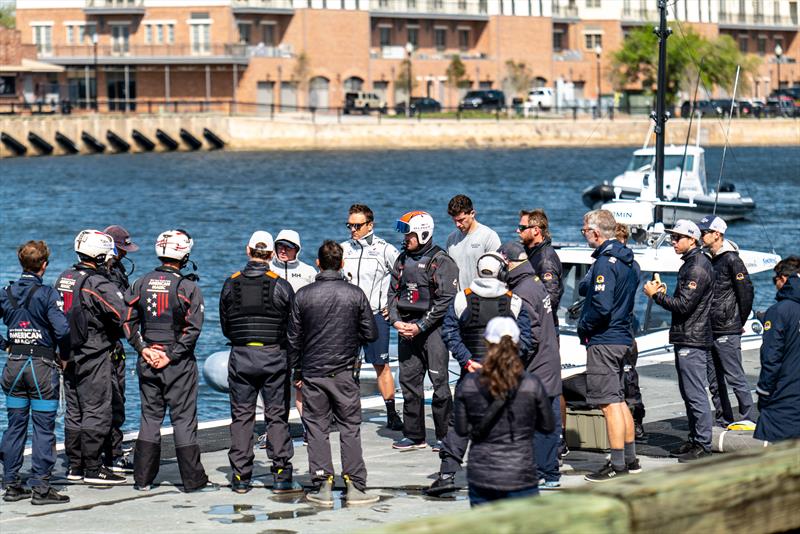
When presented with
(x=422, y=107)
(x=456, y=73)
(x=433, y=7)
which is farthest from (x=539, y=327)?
(x=433, y=7)

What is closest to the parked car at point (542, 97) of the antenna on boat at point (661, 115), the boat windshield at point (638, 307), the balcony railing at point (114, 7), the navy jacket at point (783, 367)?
the balcony railing at point (114, 7)

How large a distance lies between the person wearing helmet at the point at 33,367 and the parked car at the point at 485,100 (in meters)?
97.8

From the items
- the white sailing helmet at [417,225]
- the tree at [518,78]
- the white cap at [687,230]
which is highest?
the tree at [518,78]

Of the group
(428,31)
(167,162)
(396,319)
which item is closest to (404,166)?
(167,162)

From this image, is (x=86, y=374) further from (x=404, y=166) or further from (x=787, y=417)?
(x=404, y=166)

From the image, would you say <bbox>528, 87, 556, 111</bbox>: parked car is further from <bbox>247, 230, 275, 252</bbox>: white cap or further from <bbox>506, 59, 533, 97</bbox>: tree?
<bbox>247, 230, 275, 252</bbox>: white cap

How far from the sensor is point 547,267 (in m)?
12.2

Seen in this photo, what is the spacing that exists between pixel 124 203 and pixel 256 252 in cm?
5603

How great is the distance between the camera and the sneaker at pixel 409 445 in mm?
12852

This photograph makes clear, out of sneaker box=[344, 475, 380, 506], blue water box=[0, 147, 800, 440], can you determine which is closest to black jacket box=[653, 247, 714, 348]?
sneaker box=[344, 475, 380, 506]

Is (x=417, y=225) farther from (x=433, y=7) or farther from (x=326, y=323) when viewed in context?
(x=433, y=7)

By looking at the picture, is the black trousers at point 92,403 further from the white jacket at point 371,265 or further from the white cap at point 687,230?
the white cap at point 687,230

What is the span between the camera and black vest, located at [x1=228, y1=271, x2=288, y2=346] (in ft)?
36.9

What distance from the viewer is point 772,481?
6062mm
